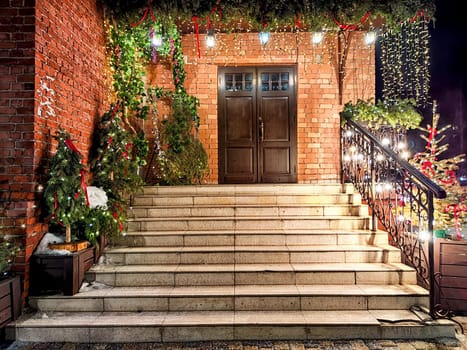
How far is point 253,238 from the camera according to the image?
4.31 meters

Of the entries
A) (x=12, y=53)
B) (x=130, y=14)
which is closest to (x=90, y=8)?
(x=130, y=14)

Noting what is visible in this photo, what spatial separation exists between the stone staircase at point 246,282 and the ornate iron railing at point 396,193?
20 centimetres

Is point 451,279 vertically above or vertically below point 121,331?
above

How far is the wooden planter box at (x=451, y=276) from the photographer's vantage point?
359 centimetres

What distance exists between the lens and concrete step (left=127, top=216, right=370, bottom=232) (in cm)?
457

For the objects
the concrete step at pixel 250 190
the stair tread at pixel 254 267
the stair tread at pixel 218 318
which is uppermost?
the concrete step at pixel 250 190

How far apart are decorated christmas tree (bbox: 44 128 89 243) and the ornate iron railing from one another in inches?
143

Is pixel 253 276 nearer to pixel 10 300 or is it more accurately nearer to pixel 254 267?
pixel 254 267

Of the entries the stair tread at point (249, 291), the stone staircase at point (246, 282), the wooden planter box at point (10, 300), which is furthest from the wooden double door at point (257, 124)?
the wooden planter box at point (10, 300)

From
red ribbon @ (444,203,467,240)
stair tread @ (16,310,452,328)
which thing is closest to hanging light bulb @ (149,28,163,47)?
stair tread @ (16,310,452,328)

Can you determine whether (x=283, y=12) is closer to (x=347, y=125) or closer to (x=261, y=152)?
(x=347, y=125)

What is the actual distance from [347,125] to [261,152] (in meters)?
1.91

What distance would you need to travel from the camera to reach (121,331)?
312 cm

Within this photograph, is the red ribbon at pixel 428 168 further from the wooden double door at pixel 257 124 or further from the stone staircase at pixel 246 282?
the wooden double door at pixel 257 124
